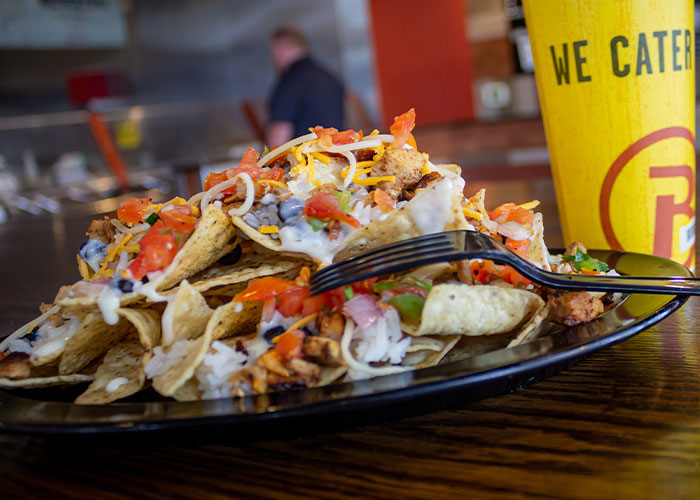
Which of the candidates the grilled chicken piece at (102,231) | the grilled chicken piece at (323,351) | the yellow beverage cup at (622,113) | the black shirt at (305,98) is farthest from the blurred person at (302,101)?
the grilled chicken piece at (323,351)

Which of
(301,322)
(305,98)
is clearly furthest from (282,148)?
(305,98)

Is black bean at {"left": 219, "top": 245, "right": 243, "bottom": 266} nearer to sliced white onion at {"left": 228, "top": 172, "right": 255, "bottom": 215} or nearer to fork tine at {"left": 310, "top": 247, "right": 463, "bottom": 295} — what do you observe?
sliced white onion at {"left": 228, "top": 172, "right": 255, "bottom": 215}

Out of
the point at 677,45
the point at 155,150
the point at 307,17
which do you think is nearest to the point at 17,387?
the point at 677,45

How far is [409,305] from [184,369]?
278 mm

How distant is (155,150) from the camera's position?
8070 millimetres

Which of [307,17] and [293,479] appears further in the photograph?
[307,17]

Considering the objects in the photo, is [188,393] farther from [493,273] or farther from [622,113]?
[622,113]

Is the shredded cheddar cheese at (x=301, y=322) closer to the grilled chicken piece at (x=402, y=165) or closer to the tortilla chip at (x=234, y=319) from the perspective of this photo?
the tortilla chip at (x=234, y=319)

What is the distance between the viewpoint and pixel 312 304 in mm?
828

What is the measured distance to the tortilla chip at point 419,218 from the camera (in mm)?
851

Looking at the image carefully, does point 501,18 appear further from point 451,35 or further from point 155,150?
point 155,150

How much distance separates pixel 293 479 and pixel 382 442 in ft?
0.34

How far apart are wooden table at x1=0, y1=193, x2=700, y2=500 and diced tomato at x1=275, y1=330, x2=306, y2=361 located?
9 cm

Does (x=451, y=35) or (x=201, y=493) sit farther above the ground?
(x=451, y=35)
